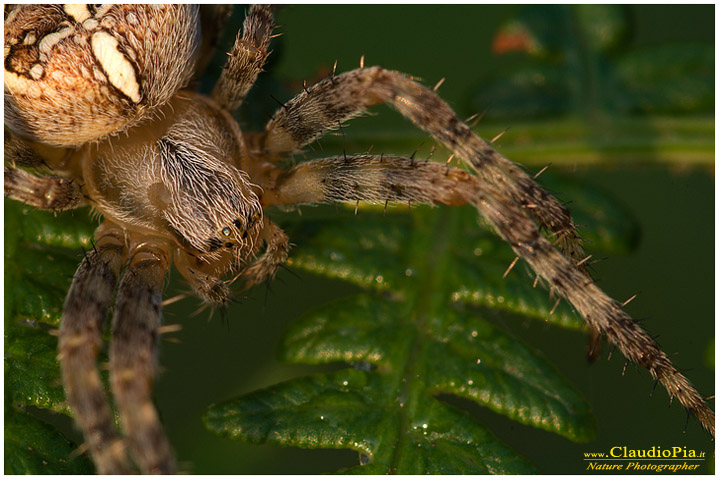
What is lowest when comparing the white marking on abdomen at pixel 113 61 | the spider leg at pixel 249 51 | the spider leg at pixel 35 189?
the spider leg at pixel 35 189

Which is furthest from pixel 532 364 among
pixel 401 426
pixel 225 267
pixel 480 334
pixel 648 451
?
pixel 225 267

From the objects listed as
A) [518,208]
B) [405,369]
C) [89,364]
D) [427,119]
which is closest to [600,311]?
[518,208]

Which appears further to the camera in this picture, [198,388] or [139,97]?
[198,388]

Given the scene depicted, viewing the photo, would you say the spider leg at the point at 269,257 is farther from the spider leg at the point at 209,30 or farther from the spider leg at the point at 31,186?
the spider leg at the point at 209,30

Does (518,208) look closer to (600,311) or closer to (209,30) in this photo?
(600,311)

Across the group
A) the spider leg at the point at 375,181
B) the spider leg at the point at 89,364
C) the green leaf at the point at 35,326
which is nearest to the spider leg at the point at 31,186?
the green leaf at the point at 35,326

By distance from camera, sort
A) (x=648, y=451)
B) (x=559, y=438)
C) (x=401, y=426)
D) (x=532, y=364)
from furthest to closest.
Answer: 1. (x=559, y=438)
2. (x=648, y=451)
3. (x=532, y=364)
4. (x=401, y=426)

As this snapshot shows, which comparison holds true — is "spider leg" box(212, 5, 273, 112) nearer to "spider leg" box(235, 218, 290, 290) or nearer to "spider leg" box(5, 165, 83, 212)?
"spider leg" box(235, 218, 290, 290)

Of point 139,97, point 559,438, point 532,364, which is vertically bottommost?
point 559,438

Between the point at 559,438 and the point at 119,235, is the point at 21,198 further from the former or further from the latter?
the point at 559,438
